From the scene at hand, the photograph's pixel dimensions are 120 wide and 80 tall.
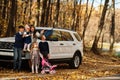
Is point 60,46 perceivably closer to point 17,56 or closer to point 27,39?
point 27,39

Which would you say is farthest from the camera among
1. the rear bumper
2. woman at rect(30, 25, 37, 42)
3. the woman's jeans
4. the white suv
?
the white suv

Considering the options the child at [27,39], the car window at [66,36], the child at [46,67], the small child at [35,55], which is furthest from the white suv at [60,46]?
the child at [46,67]

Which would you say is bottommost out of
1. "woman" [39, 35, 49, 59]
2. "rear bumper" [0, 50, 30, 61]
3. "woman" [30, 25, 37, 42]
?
"rear bumper" [0, 50, 30, 61]

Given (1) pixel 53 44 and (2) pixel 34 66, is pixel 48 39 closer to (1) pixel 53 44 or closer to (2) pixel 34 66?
(1) pixel 53 44

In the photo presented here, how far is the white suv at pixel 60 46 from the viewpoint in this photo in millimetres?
17625

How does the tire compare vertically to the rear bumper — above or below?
below

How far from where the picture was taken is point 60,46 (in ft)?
63.9

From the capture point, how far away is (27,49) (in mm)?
17469

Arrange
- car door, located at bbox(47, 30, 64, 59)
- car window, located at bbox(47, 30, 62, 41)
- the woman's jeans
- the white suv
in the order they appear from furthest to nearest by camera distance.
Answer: car window, located at bbox(47, 30, 62, 41) → car door, located at bbox(47, 30, 64, 59) → the white suv → the woman's jeans

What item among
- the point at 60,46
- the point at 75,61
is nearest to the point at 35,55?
the point at 60,46

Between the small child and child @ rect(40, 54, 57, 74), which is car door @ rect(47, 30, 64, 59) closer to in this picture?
child @ rect(40, 54, 57, 74)

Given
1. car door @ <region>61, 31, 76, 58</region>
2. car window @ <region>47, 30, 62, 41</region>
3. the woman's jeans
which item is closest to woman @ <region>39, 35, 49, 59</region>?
the woman's jeans

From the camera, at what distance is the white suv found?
17.6 meters

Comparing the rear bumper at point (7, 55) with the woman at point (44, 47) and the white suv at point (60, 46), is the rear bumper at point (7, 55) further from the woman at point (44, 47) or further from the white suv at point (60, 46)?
the woman at point (44, 47)
